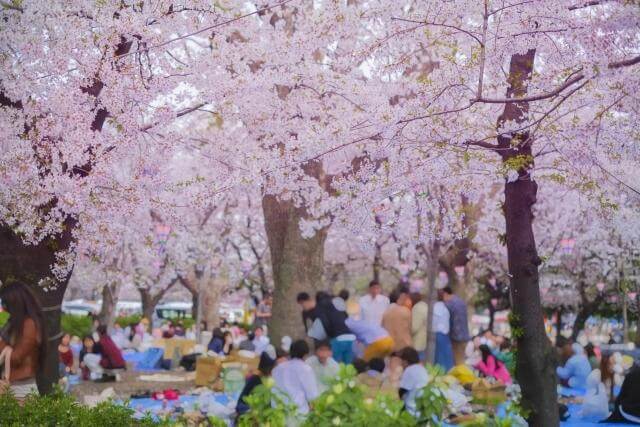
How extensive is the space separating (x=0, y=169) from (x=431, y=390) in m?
5.92

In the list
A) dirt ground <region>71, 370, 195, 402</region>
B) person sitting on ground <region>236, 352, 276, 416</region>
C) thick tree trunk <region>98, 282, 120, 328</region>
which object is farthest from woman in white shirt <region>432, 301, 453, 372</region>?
thick tree trunk <region>98, 282, 120, 328</region>

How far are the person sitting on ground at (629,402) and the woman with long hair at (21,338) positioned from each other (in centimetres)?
791

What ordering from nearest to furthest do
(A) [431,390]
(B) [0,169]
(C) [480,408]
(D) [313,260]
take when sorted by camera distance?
(A) [431,390] < (B) [0,169] < (C) [480,408] < (D) [313,260]

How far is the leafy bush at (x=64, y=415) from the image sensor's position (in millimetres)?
5852

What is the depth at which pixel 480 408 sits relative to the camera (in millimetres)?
11234

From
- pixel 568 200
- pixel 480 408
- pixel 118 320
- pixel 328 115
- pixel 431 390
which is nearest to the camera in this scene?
pixel 431 390

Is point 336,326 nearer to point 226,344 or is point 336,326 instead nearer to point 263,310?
point 226,344

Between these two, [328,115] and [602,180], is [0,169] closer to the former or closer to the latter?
[328,115]

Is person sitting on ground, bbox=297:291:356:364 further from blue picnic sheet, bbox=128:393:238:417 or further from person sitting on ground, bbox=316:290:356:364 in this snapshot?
blue picnic sheet, bbox=128:393:238:417

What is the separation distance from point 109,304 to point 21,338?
19.2 m

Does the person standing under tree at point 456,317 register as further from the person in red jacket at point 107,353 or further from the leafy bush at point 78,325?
the leafy bush at point 78,325

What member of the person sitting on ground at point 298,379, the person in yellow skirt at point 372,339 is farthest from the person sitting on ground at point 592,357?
the person sitting on ground at point 298,379

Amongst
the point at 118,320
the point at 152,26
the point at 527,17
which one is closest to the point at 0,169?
the point at 152,26

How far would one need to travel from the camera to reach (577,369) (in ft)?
47.5
